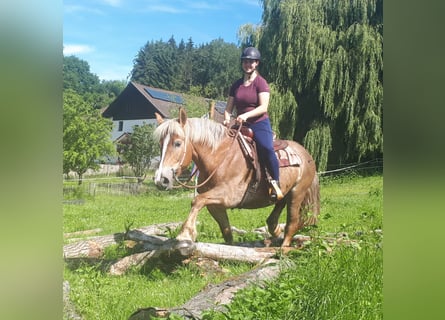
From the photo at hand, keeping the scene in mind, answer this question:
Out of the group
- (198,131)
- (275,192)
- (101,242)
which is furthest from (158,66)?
(101,242)

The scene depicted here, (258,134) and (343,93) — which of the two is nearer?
(258,134)

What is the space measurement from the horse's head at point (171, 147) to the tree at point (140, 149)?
11 centimetres

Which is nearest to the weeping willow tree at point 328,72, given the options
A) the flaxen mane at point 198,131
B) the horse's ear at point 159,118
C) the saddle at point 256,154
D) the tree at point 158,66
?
the saddle at point 256,154

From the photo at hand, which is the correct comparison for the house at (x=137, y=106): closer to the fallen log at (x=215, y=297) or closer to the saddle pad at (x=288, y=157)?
the saddle pad at (x=288, y=157)

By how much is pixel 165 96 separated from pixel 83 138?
2.79 feet

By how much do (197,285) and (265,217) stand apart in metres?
0.92

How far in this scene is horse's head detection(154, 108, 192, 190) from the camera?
4.62 m

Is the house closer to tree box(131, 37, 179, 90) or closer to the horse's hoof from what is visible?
tree box(131, 37, 179, 90)

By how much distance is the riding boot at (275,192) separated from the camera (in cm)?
491

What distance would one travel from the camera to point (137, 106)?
4.80 m

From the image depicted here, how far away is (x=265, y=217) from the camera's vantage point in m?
5.02
